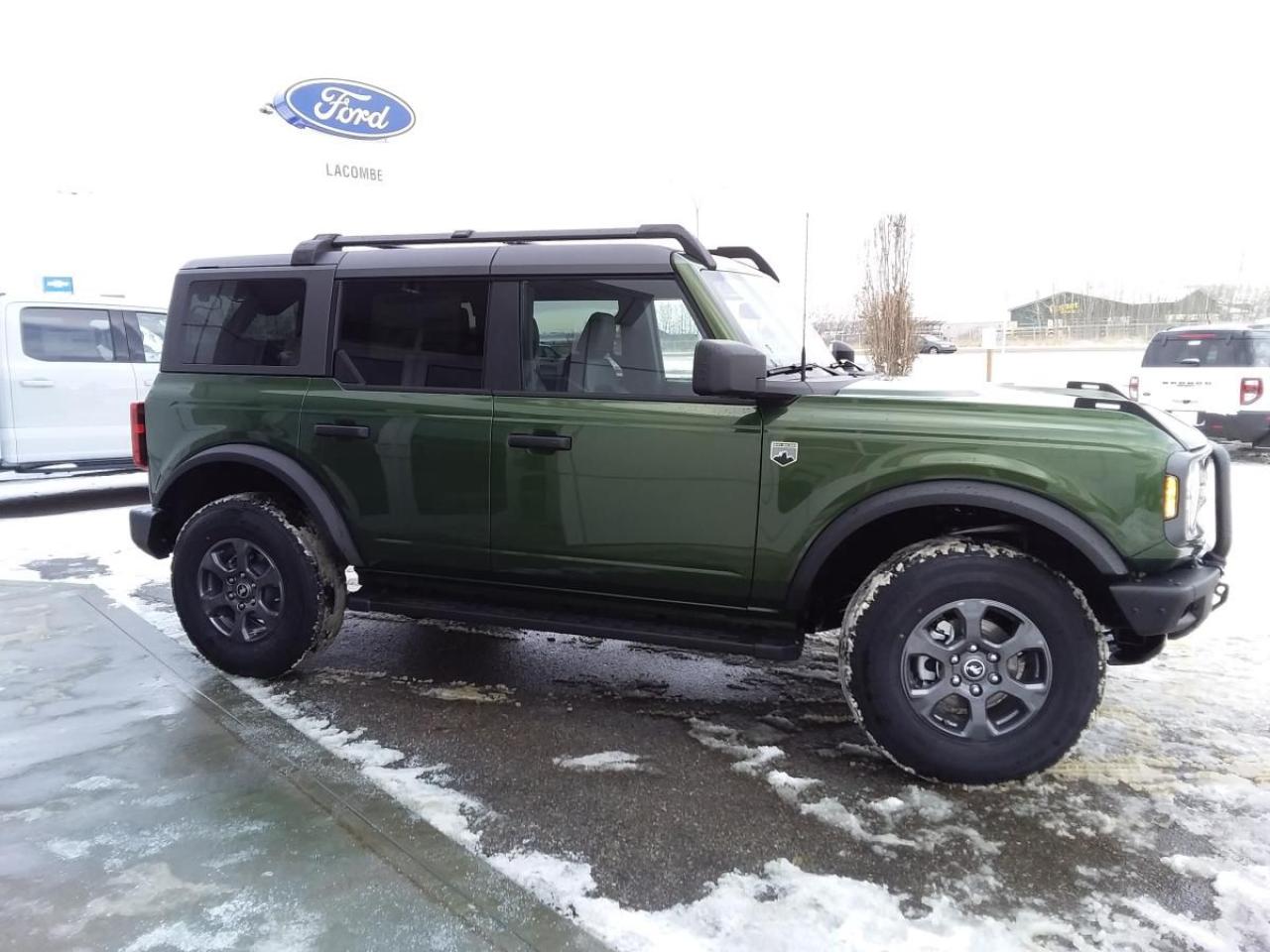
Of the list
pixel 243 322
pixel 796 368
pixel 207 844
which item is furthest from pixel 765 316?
pixel 207 844

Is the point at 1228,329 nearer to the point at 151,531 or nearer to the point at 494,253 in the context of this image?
the point at 494,253

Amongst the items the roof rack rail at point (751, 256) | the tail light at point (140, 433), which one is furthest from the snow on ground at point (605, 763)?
the tail light at point (140, 433)

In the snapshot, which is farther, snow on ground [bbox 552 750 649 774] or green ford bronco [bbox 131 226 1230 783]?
snow on ground [bbox 552 750 649 774]

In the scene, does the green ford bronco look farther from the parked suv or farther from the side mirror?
the parked suv

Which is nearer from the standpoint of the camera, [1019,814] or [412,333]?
[1019,814]

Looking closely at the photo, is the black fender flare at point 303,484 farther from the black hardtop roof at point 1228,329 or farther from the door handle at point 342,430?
the black hardtop roof at point 1228,329

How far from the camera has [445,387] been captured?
389cm

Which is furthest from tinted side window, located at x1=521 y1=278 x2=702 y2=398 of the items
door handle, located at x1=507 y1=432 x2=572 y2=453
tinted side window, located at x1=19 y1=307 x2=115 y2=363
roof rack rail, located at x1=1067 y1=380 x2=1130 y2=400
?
tinted side window, located at x1=19 y1=307 x2=115 y2=363

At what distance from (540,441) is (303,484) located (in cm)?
119

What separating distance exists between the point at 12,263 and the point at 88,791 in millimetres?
15192

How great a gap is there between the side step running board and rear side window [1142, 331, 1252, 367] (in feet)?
34.8

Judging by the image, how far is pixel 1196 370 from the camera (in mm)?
11539

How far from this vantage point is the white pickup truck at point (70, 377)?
8.85 m

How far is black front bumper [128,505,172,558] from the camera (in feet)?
14.6
